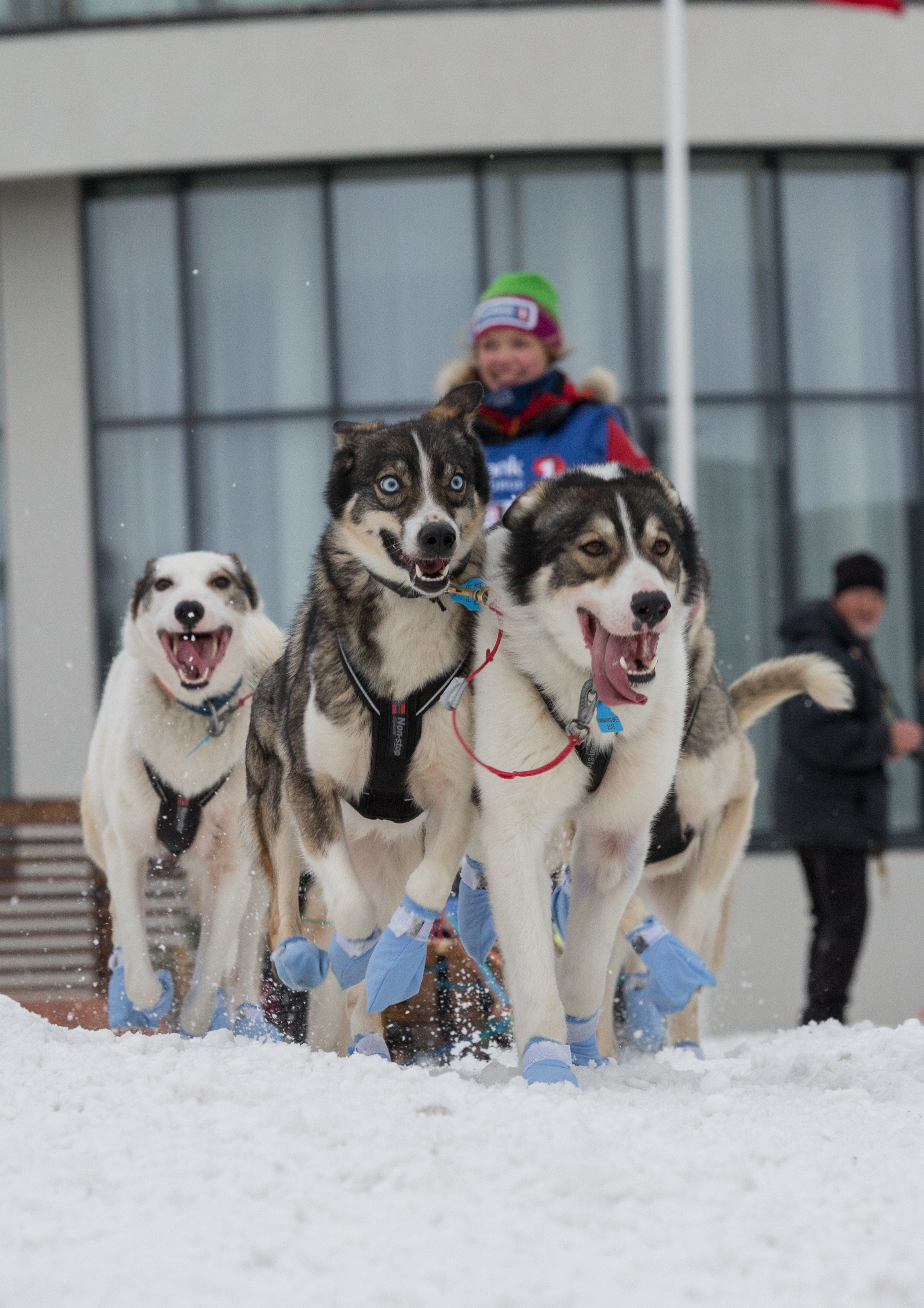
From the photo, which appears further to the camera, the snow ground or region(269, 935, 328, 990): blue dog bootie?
region(269, 935, 328, 990): blue dog bootie

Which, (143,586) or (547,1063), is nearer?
(547,1063)

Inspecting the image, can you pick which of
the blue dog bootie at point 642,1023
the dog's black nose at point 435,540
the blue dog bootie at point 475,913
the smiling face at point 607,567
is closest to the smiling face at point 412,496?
the dog's black nose at point 435,540

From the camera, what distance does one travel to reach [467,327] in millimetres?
9781

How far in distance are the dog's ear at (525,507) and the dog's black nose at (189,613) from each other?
91cm

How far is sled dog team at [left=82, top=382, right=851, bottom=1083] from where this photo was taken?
3039 mm

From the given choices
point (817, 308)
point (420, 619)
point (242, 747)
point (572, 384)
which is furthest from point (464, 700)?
point (817, 308)

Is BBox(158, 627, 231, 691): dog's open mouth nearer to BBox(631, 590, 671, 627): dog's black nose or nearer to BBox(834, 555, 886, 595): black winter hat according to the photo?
BBox(631, 590, 671, 627): dog's black nose

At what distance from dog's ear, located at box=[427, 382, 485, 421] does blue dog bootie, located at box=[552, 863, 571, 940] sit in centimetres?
110

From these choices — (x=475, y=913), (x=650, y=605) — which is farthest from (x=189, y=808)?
(x=650, y=605)

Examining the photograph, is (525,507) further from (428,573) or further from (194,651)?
(194,651)

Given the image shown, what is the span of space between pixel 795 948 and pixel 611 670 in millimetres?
6663

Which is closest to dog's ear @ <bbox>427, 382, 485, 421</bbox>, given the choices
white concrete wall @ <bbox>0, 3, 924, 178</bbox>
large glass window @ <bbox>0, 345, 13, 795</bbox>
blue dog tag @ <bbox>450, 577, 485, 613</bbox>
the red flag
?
blue dog tag @ <bbox>450, 577, 485, 613</bbox>

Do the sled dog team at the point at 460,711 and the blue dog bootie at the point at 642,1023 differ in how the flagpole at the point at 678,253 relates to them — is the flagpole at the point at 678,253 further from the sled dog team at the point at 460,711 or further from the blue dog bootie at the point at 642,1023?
the sled dog team at the point at 460,711

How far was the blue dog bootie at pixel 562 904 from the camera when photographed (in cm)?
353
